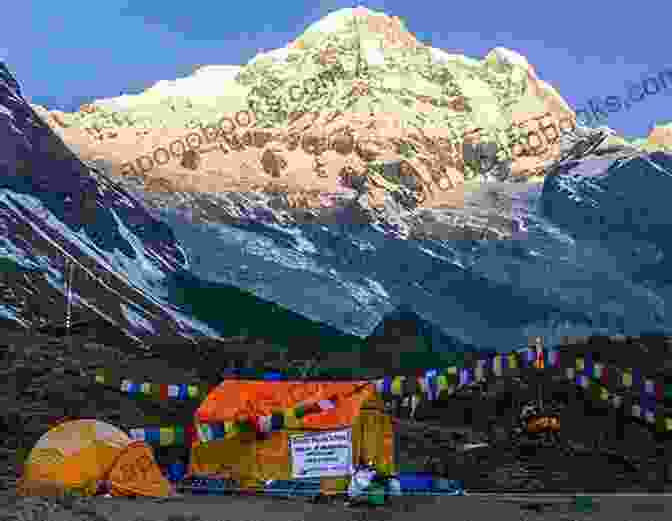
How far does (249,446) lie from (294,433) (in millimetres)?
1100

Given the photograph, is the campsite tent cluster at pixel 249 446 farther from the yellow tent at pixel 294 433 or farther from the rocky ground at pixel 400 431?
the rocky ground at pixel 400 431

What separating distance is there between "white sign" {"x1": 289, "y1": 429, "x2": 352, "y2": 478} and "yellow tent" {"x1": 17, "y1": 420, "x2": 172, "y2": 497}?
2.64 metres

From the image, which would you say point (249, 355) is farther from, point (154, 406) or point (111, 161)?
point (111, 161)

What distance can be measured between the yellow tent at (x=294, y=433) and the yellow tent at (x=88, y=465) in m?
2.18

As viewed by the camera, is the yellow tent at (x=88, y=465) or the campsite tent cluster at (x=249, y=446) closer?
the yellow tent at (x=88, y=465)

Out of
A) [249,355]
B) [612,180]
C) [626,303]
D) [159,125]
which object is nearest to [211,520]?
[249,355]

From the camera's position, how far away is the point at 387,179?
196m

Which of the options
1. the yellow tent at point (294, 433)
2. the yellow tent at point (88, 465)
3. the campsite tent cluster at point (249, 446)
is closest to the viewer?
the yellow tent at point (88, 465)

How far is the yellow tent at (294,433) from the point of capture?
17.9 metres

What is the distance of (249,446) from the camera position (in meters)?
18.7

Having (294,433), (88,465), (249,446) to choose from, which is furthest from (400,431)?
(88,465)

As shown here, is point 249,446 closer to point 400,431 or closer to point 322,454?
point 322,454

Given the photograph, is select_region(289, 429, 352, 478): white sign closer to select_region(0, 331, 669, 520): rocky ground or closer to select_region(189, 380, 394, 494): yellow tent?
select_region(189, 380, 394, 494): yellow tent

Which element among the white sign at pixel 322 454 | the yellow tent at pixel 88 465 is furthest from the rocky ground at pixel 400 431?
the white sign at pixel 322 454
